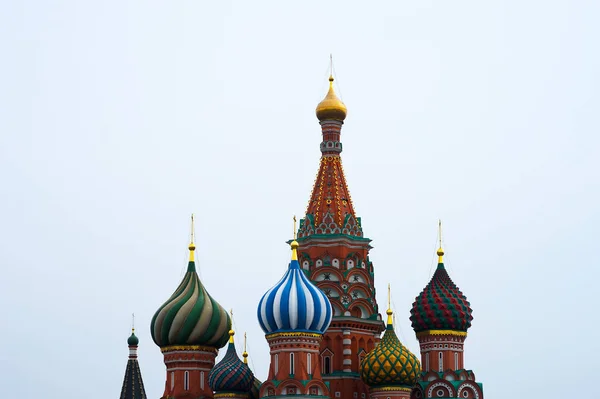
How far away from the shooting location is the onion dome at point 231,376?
192 ft

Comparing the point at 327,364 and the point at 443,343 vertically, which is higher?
the point at 443,343

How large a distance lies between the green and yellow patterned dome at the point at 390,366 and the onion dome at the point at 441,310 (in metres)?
2.22

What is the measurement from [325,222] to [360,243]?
162cm

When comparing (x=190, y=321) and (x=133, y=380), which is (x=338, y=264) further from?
(x=133, y=380)

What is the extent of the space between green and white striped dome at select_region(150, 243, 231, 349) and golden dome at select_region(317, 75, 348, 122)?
8.66m

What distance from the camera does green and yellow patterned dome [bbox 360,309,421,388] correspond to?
5734 cm

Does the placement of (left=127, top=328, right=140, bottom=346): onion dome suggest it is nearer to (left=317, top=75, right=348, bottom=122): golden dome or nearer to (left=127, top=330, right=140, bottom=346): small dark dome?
(left=127, top=330, right=140, bottom=346): small dark dome

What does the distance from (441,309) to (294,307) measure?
23.5ft

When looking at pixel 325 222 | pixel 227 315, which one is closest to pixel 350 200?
pixel 325 222

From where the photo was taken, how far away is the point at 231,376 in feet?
192

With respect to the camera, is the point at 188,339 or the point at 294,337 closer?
the point at 294,337

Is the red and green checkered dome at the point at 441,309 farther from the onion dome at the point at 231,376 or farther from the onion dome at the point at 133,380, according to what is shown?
the onion dome at the point at 133,380

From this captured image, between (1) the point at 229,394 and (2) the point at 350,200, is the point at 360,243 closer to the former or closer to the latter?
(2) the point at 350,200

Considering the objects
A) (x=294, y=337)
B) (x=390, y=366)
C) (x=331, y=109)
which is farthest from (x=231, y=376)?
(x=331, y=109)
